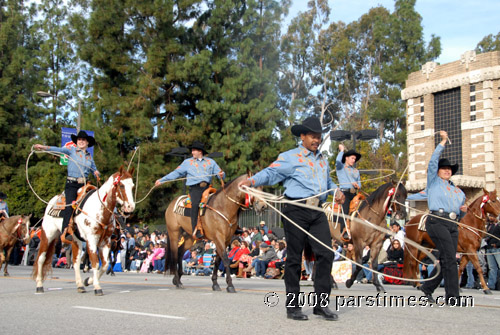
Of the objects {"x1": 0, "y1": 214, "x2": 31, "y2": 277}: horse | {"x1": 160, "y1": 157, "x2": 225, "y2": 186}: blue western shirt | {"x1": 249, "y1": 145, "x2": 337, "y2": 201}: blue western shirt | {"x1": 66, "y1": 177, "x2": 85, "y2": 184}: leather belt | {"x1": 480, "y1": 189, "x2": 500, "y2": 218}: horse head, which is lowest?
{"x1": 0, "y1": 214, "x2": 31, "y2": 277}: horse

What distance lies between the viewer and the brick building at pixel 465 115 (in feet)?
107

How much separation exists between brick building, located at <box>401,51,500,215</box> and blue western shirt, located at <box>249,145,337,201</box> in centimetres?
A: 2563

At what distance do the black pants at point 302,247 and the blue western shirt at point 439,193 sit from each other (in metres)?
2.81

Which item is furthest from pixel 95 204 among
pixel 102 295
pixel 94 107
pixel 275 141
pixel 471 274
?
pixel 94 107

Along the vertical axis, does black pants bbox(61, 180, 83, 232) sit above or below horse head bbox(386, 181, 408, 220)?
below

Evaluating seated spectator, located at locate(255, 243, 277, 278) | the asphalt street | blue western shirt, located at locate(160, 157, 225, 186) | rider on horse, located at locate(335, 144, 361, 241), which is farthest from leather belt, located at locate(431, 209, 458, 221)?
seated spectator, located at locate(255, 243, 277, 278)

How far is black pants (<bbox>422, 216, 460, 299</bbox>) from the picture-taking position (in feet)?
29.5

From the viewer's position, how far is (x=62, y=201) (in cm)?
1235

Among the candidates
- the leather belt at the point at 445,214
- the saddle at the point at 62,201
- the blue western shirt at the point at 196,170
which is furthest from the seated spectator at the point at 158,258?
the leather belt at the point at 445,214

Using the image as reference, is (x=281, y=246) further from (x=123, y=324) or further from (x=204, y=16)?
(x=204, y=16)

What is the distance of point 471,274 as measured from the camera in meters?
15.8

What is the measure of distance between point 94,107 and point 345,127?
2146cm

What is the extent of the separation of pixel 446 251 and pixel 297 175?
10.3ft

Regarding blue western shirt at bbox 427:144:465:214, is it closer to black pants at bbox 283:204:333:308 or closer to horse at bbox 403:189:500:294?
black pants at bbox 283:204:333:308
